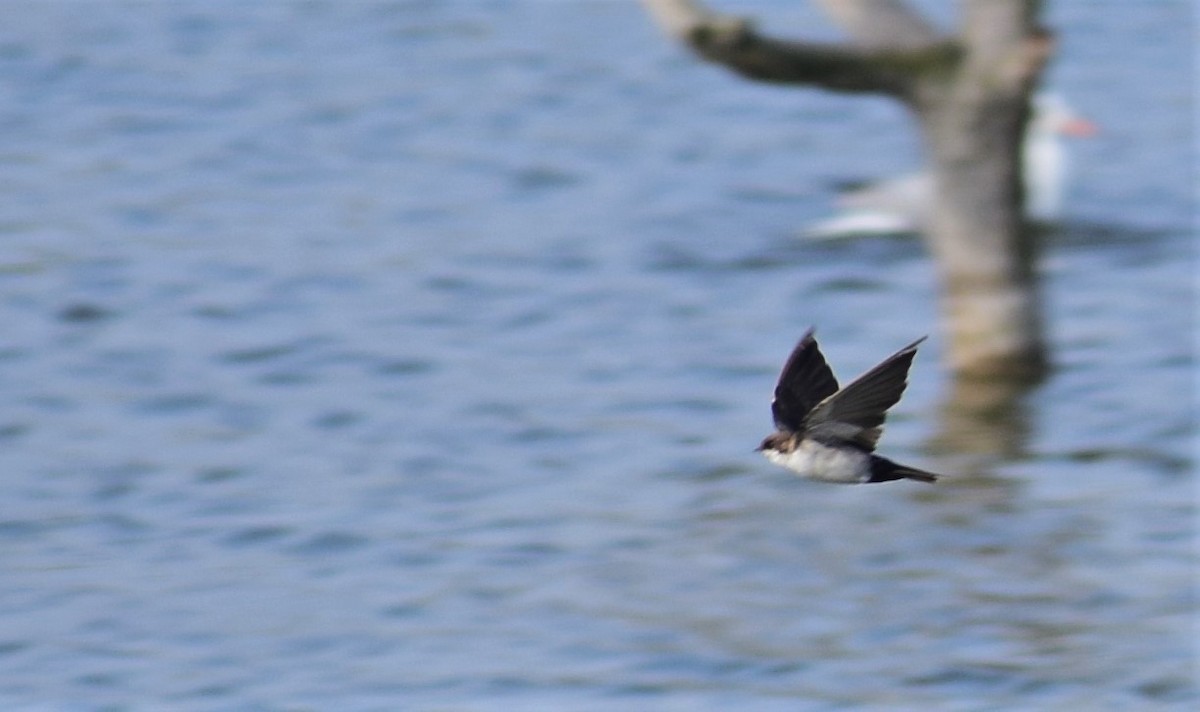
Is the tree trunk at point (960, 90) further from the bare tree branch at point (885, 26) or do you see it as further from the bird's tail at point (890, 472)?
the bird's tail at point (890, 472)

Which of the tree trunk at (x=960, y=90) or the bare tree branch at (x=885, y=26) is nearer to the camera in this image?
the tree trunk at (x=960, y=90)

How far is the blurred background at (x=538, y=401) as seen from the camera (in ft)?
20.5

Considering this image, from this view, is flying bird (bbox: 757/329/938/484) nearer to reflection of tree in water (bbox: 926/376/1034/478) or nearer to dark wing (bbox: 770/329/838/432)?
dark wing (bbox: 770/329/838/432)

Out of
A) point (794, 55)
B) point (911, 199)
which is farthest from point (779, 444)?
point (911, 199)

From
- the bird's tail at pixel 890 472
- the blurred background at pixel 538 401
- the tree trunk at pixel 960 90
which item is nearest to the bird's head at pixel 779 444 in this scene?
the bird's tail at pixel 890 472

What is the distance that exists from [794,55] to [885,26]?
1.43 ft

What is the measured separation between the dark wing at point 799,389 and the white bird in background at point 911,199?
680 cm

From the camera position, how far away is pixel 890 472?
383cm

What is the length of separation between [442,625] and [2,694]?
1243mm

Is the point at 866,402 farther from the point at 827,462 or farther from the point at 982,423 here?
the point at 982,423

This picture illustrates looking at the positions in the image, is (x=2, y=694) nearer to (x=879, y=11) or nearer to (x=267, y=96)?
(x=879, y=11)

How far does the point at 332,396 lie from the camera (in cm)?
885

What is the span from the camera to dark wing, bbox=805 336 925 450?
Answer: 367cm

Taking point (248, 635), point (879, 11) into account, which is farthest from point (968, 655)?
point (879, 11)
